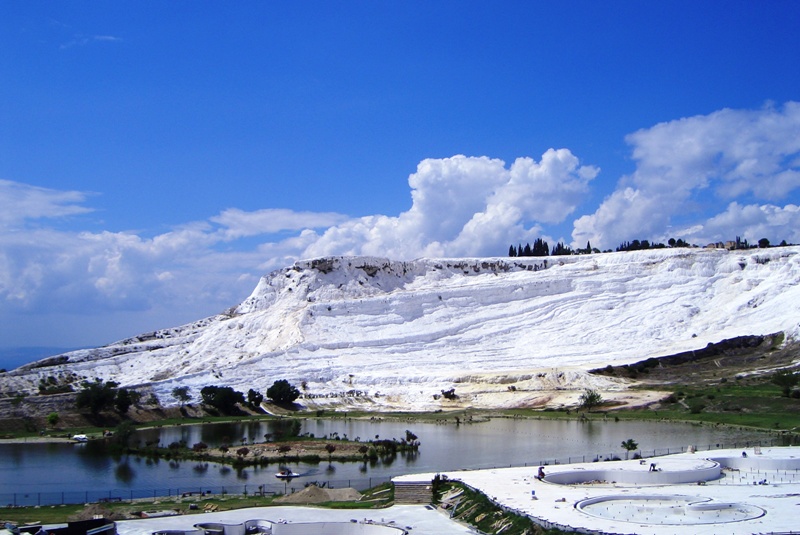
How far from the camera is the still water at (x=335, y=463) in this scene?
34.0 metres

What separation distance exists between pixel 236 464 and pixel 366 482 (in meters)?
8.43

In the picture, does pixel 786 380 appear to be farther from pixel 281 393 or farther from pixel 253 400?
pixel 253 400

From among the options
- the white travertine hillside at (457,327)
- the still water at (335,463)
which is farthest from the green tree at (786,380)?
the white travertine hillside at (457,327)

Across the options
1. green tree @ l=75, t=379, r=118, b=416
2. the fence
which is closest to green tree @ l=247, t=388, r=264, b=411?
green tree @ l=75, t=379, r=118, b=416

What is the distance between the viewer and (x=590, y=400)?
57.2 meters

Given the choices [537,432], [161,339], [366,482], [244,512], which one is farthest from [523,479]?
[161,339]

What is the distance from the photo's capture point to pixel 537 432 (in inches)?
1890

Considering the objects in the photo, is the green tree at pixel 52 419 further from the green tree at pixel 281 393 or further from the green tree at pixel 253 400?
the green tree at pixel 281 393

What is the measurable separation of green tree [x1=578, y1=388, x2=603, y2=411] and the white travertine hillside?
347cm

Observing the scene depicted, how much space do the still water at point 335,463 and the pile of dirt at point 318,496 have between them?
3168mm

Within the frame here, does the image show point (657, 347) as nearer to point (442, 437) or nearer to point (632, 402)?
point (632, 402)

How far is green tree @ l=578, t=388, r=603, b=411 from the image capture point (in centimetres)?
5722

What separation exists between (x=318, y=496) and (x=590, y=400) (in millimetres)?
32555

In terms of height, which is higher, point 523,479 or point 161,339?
point 161,339
